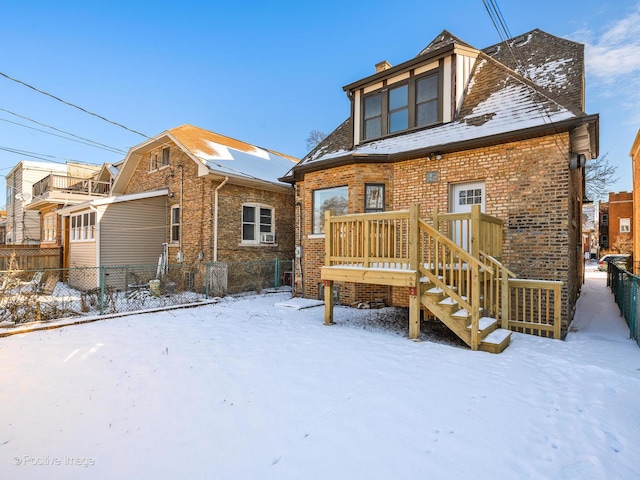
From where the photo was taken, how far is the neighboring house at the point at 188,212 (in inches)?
484

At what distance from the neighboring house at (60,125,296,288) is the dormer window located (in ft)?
15.9

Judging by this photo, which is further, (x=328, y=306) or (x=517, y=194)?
(x=517, y=194)

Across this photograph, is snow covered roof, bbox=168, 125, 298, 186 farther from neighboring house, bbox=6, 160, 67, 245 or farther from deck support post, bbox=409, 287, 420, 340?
neighboring house, bbox=6, 160, 67, 245

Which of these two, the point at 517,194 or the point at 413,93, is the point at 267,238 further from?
the point at 517,194

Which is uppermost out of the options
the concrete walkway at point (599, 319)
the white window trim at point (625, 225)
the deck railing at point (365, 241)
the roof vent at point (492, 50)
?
the roof vent at point (492, 50)

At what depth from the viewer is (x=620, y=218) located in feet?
118

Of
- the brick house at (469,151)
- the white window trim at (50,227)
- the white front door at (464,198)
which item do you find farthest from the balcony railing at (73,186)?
the white front door at (464,198)

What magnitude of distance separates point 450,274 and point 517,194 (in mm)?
2869

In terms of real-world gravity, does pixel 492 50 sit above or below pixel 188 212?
above

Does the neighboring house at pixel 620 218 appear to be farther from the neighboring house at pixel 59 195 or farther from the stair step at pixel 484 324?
the neighboring house at pixel 59 195

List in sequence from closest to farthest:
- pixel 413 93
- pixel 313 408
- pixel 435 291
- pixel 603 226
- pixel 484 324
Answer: pixel 313 408
pixel 484 324
pixel 435 291
pixel 413 93
pixel 603 226

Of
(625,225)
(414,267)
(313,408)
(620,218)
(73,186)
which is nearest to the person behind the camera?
(313,408)

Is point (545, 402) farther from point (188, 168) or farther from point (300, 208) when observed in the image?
point (188, 168)

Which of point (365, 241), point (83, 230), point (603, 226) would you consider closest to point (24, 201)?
point (83, 230)
